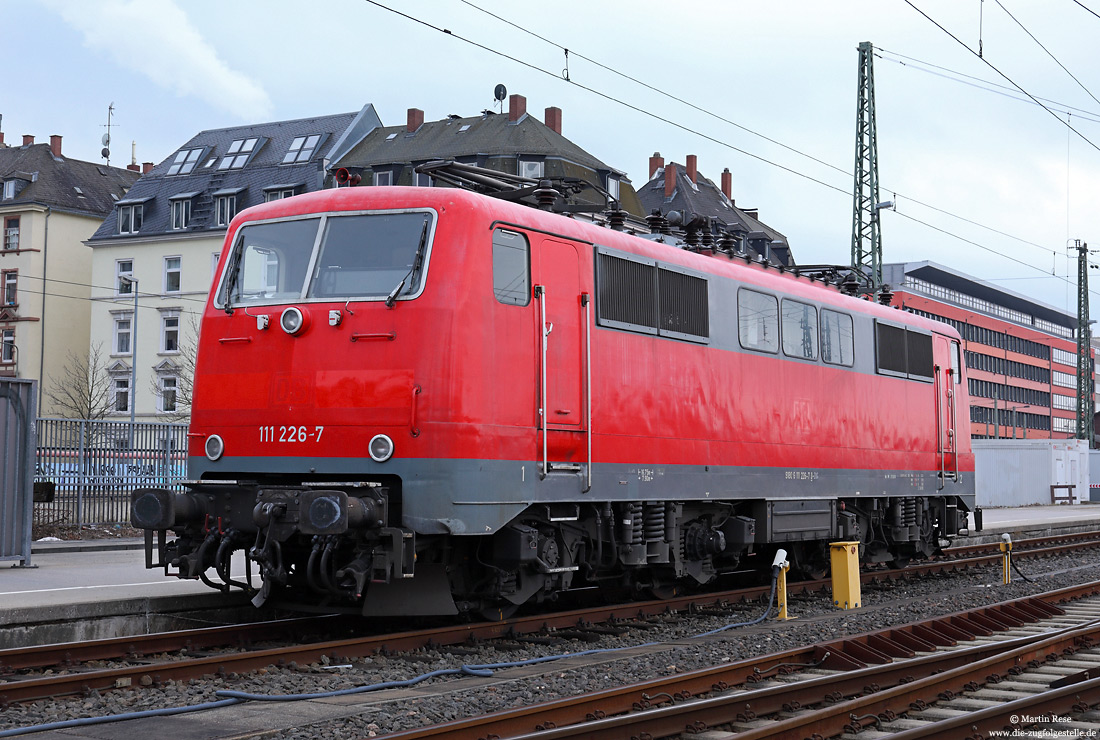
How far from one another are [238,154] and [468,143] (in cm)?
1170

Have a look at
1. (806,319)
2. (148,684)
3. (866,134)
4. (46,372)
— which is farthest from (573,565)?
(46,372)

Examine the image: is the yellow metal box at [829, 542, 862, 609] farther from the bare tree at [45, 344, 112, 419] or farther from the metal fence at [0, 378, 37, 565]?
the bare tree at [45, 344, 112, 419]

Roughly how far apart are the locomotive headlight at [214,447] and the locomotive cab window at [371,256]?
1.51 meters

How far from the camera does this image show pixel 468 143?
5272 cm

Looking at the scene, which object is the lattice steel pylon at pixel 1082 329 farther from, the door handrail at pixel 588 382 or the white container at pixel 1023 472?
the door handrail at pixel 588 382

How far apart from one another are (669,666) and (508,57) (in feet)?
32.1

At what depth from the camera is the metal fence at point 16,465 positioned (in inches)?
A: 588

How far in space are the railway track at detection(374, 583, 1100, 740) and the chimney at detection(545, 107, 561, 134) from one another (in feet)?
155

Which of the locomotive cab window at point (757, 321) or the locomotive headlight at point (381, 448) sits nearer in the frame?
the locomotive headlight at point (381, 448)

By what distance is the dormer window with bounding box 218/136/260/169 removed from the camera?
55.8 meters

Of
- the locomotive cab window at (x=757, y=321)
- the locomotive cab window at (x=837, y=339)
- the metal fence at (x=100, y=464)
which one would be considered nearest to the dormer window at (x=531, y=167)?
the metal fence at (x=100, y=464)

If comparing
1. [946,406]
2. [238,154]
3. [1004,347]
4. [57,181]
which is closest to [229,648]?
[946,406]

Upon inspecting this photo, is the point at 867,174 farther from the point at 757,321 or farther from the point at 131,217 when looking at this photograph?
the point at 131,217

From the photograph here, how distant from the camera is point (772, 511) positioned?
1402 cm
